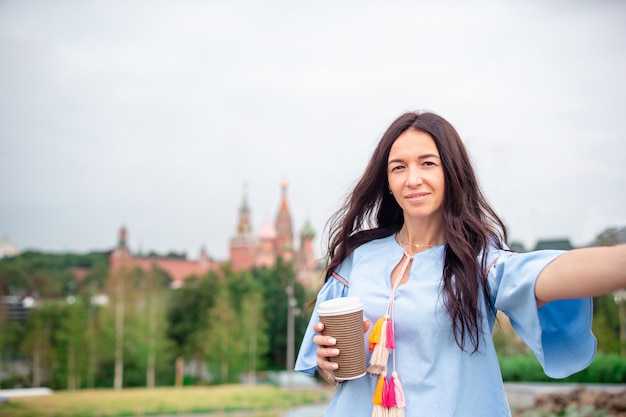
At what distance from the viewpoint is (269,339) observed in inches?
411

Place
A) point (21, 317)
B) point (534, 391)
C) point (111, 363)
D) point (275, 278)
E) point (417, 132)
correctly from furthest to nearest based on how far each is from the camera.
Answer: point (275, 278), point (111, 363), point (21, 317), point (534, 391), point (417, 132)

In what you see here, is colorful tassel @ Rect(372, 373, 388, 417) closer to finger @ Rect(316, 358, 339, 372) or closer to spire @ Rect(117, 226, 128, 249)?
finger @ Rect(316, 358, 339, 372)

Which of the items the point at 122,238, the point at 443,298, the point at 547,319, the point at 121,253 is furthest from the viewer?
the point at 122,238

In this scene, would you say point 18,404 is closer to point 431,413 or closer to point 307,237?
point 431,413

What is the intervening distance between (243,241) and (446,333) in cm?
2483

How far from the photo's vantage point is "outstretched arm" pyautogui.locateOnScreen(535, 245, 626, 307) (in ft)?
2.66

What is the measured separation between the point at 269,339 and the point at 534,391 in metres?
5.07

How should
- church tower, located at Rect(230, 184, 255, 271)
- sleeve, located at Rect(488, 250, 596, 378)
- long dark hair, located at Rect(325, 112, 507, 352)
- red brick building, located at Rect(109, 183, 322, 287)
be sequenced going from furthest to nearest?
church tower, located at Rect(230, 184, 255, 271) < red brick building, located at Rect(109, 183, 322, 287) < long dark hair, located at Rect(325, 112, 507, 352) < sleeve, located at Rect(488, 250, 596, 378)

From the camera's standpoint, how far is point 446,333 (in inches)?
43.9

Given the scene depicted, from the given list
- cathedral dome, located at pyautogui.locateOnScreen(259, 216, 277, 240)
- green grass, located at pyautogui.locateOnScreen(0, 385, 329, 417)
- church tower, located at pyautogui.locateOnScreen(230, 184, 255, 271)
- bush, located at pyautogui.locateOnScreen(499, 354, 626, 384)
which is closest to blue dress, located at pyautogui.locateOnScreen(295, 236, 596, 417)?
green grass, located at pyautogui.locateOnScreen(0, 385, 329, 417)

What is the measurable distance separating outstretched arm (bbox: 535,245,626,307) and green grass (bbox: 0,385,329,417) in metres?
7.89

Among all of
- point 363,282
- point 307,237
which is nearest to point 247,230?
point 307,237

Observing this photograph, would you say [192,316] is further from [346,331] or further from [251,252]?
[251,252]

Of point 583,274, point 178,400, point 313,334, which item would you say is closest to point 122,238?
point 178,400
